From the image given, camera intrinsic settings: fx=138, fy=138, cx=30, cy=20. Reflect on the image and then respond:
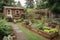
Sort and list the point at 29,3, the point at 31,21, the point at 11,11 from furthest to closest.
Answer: the point at 29,3 → the point at 11,11 → the point at 31,21

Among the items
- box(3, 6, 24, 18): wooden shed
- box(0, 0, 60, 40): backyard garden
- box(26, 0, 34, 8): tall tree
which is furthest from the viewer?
box(26, 0, 34, 8): tall tree

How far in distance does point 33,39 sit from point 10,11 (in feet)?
82.2

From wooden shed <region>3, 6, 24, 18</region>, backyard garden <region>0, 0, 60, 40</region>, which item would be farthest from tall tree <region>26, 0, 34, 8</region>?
wooden shed <region>3, 6, 24, 18</region>

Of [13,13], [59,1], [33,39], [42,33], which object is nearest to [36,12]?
[13,13]

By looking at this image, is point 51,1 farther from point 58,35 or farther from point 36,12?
point 36,12

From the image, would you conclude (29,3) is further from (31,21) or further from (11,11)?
(31,21)

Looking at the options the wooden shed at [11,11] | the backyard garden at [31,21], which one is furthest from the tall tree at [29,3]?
the wooden shed at [11,11]

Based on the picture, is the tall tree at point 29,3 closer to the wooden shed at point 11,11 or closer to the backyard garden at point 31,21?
the backyard garden at point 31,21

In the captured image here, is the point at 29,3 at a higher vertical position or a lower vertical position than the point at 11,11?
higher

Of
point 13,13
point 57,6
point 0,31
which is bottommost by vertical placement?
point 13,13

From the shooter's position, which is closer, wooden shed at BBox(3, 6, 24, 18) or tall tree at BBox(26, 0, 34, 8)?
wooden shed at BBox(3, 6, 24, 18)

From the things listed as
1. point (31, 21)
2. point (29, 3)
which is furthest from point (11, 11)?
point (29, 3)

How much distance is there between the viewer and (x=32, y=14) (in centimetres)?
2864

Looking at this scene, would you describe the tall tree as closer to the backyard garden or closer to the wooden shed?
the backyard garden
